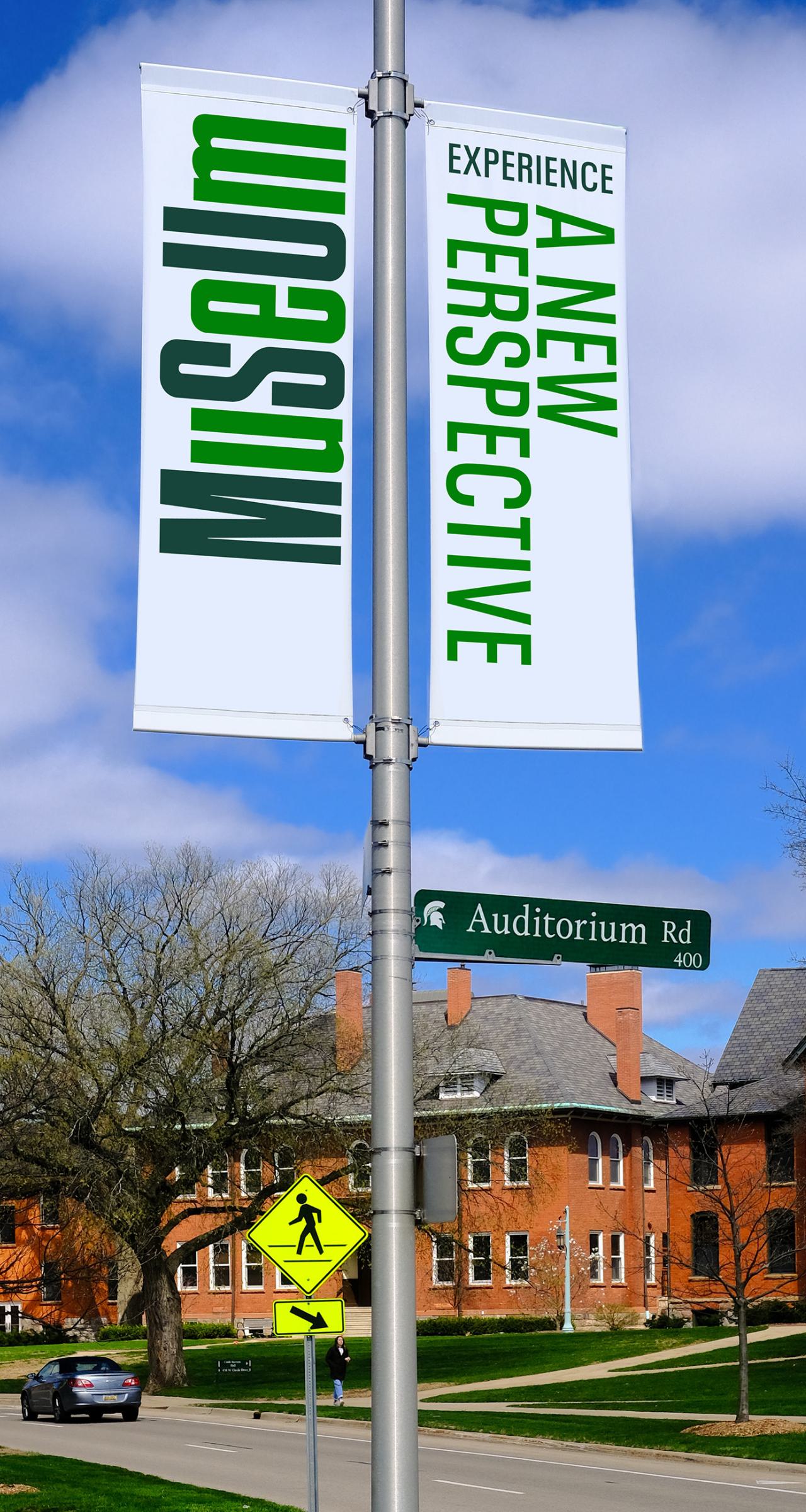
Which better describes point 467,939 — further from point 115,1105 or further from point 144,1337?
point 144,1337

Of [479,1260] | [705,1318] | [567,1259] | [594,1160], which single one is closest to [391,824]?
[567,1259]

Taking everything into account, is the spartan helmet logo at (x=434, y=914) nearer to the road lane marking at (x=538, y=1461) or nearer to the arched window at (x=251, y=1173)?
the road lane marking at (x=538, y=1461)

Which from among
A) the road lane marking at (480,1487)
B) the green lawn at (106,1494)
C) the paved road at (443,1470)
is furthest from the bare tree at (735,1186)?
the green lawn at (106,1494)

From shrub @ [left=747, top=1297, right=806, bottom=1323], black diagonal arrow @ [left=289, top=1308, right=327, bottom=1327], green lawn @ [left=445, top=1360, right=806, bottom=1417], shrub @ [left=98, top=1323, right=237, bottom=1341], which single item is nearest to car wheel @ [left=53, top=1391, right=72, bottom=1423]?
green lawn @ [left=445, top=1360, right=806, bottom=1417]

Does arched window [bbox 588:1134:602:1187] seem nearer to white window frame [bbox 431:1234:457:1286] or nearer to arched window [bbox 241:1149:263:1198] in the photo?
white window frame [bbox 431:1234:457:1286]

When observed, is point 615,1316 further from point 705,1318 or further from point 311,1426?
point 311,1426

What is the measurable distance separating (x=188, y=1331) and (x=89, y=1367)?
29.5m

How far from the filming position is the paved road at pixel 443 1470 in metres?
19.6

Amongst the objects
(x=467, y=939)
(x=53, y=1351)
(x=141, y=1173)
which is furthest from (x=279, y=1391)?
(x=467, y=939)

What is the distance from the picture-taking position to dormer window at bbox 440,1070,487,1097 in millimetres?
41344

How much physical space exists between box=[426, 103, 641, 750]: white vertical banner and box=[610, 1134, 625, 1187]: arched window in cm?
5855

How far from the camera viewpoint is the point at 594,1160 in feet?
206

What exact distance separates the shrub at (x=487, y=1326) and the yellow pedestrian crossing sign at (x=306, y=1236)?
153 feet

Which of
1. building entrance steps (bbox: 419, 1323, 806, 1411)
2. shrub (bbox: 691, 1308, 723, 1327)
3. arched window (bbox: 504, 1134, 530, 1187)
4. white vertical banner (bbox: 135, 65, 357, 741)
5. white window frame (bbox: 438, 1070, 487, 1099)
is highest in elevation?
white vertical banner (bbox: 135, 65, 357, 741)
